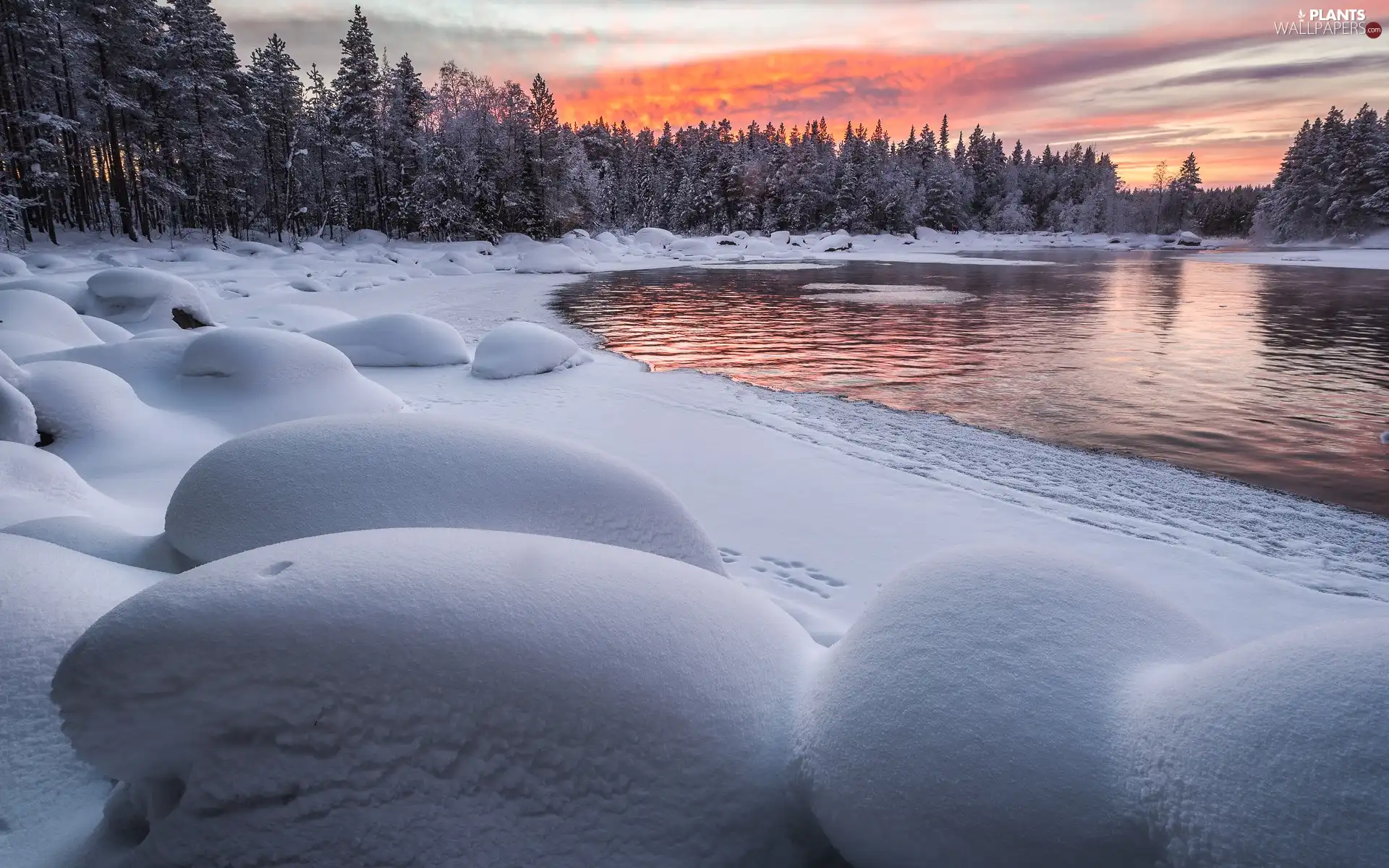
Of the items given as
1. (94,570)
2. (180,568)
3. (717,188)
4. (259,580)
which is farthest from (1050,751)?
(717,188)

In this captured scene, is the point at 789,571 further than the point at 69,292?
No

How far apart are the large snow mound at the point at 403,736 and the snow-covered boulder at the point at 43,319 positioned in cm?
958

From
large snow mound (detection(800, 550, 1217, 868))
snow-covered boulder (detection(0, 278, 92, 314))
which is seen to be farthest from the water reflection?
snow-covered boulder (detection(0, 278, 92, 314))


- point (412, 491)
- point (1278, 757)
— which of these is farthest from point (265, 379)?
point (1278, 757)

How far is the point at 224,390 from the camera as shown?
7.05 m

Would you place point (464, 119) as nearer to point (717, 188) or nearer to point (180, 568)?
point (717, 188)

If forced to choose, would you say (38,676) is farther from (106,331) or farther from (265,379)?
(106,331)

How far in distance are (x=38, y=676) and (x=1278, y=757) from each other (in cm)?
335

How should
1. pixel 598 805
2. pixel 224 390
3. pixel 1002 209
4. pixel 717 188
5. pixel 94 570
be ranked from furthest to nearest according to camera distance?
pixel 1002 209, pixel 717 188, pixel 224 390, pixel 94 570, pixel 598 805

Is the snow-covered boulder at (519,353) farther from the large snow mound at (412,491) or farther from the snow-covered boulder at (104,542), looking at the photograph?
the snow-covered boulder at (104,542)

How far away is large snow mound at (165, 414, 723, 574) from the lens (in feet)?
10.6

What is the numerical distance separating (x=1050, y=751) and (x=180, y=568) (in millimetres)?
3750

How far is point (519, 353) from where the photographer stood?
10.8 m

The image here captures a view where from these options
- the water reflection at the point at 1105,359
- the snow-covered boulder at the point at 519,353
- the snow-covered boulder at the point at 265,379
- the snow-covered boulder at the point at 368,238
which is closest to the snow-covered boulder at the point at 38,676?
the snow-covered boulder at the point at 265,379
